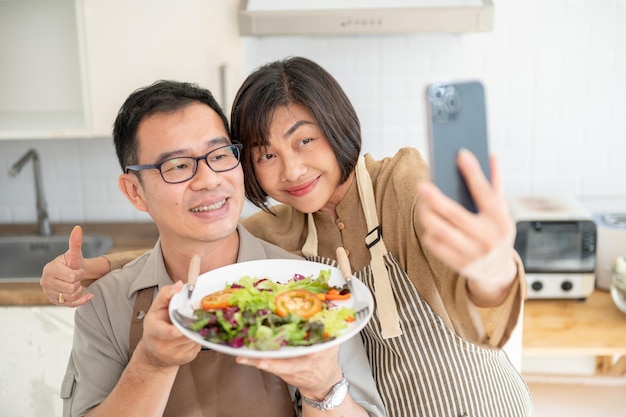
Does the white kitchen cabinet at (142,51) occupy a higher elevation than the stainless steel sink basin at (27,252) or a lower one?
higher

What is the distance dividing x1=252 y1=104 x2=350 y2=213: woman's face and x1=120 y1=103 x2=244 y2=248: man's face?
0.10 m

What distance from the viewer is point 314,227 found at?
1.71 meters

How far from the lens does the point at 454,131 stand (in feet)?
3.01

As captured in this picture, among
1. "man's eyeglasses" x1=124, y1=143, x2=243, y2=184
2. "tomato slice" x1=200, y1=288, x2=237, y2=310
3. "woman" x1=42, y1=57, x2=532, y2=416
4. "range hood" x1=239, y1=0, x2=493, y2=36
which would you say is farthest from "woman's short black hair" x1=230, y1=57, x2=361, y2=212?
"range hood" x1=239, y1=0, x2=493, y2=36

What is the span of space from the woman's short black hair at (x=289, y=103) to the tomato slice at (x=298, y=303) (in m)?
0.44

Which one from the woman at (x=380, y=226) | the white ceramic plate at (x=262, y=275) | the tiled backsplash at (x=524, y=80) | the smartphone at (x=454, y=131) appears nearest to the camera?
the smartphone at (x=454, y=131)

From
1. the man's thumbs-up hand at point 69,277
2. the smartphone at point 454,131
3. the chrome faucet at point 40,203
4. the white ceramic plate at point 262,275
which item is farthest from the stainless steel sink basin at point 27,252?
the smartphone at point 454,131

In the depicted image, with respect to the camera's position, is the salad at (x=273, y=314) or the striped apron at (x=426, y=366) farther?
the striped apron at (x=426, y=366)

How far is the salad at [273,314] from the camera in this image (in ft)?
3.51

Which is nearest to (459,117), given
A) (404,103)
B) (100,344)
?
(100,344)

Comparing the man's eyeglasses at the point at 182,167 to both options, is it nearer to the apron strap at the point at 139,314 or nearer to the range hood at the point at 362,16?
the apron strap at the point at 139,314

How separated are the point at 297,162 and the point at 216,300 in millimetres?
428

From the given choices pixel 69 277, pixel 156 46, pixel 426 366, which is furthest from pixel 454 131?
pixel 156 46

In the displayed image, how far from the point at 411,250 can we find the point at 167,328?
63cm
